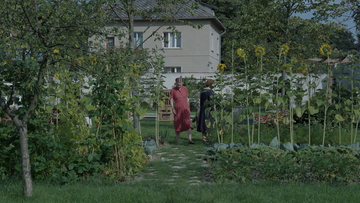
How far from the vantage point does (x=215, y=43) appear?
36.5 m

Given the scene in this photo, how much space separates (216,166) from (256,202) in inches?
65.7

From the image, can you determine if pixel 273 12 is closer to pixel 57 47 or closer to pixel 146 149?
pixel 146 149

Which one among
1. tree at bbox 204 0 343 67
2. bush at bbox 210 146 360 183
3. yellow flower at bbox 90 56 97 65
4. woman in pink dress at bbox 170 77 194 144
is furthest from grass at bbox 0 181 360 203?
tree at bbox 204 0 343 67

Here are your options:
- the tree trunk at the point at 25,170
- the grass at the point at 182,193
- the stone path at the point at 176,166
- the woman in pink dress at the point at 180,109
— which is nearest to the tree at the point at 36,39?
the tree trunk at the point at 25,170

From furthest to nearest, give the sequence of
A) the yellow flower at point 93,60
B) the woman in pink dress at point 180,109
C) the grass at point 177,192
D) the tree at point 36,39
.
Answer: the woman in pink dress at point 180,109 → the yellow flower at point 93,60 → the grass at point 177,192 → the tree at point 36,39

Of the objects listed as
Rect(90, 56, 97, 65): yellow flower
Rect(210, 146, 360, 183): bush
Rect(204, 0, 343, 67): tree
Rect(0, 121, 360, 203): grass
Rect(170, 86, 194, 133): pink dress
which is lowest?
Rect(0, 121, 360, 203): grass

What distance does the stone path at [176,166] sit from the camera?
676 cm

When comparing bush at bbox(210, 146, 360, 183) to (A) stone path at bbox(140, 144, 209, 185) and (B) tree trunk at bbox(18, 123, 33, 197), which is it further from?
(B) tree trunk at bbox(18, 123, 33, 197)

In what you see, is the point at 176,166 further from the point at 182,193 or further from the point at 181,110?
the point at 181,110

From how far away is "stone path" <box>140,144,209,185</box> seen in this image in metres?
6.76

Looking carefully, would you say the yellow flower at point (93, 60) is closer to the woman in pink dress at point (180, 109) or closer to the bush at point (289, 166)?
the bush at point (289, 166)

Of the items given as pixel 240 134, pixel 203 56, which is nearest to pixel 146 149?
pixel 240 134

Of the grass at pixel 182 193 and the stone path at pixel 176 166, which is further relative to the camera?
the stone path at pixel 176 166

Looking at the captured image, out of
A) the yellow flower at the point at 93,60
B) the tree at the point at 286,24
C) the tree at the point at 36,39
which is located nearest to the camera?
the tree at the point at 36,39
